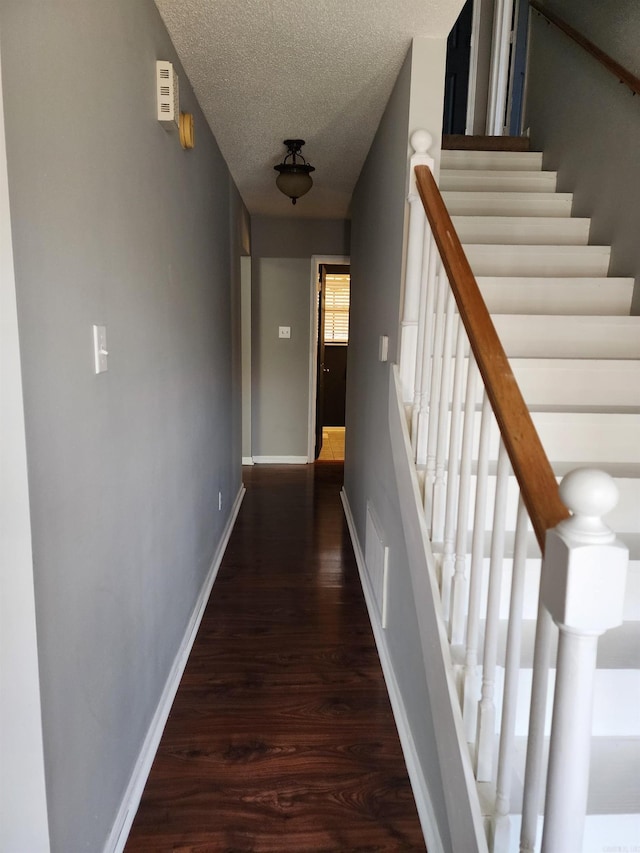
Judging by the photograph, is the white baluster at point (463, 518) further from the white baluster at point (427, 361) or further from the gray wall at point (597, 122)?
the gray wall at point (597, 122)

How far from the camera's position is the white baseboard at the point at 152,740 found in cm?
150

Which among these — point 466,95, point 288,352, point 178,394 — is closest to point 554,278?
point 178,394

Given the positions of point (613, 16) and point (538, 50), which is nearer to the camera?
point (613, 16)

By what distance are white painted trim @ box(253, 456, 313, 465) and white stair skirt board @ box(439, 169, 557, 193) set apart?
337 centimetres

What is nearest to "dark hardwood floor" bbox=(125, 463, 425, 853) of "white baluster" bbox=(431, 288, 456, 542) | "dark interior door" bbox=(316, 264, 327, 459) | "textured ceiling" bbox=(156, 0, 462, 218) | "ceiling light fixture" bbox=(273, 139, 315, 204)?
"white baluster" bbox=(431, 288, 456, 542)

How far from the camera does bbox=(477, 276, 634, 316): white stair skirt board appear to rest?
2422mm

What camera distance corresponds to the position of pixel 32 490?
984 mm

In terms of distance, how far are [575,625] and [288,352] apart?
5.11 m

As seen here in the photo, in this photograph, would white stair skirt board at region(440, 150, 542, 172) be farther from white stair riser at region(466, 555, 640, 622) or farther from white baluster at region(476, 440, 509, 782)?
white baluster at region(476, 440, 509, 782)

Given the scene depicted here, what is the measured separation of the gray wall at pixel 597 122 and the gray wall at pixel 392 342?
948mm

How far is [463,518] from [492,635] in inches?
11.5

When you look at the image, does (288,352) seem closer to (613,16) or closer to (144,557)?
(613,16)

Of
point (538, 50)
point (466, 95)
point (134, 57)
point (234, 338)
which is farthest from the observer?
point (466, 95)

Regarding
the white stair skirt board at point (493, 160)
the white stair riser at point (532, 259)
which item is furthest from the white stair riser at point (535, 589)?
the white stair skirt board at point (493, 160)
